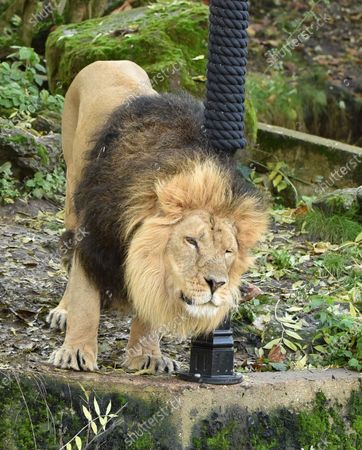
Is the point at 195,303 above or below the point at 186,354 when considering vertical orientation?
above

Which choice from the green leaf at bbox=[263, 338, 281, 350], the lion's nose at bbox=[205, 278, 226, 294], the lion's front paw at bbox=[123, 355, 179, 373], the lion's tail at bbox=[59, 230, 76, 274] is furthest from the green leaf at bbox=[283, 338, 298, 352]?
the lion's nose at bbox=[205, 278, 226, 294]

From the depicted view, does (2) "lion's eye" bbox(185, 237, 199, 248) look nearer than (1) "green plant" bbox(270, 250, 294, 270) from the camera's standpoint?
Yes

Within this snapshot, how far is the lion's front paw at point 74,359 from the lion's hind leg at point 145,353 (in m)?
0.29

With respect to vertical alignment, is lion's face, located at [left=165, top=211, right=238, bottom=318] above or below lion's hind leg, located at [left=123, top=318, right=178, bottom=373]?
above

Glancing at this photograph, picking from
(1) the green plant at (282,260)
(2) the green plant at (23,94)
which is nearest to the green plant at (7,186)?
(2) the green plant at (23,94)

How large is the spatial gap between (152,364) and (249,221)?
0.90 metres

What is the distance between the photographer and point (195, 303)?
412 centimetres

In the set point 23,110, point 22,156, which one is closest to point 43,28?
point 23,110

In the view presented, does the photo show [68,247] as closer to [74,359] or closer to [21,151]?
[74,359]

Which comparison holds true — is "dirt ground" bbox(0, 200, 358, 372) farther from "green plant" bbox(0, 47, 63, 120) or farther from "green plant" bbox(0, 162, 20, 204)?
"green plant" bbox(0, 47, 63, 120)

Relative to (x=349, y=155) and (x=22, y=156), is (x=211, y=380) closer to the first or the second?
(x=22, y=156)

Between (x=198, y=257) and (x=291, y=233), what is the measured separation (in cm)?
335

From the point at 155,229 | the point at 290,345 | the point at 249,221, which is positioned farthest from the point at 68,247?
the point at 290,345

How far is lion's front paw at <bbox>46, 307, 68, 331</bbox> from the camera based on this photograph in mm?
5438
